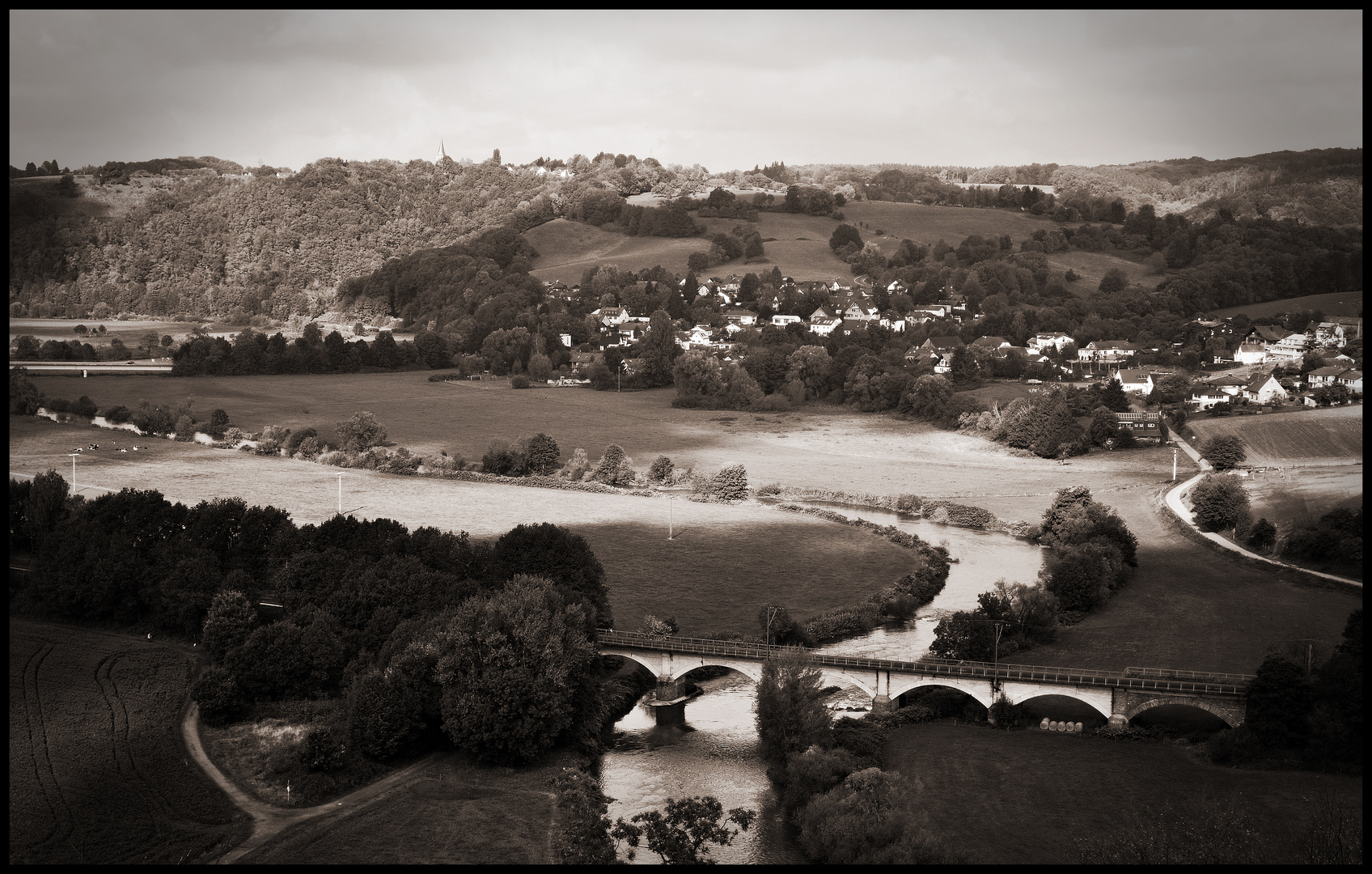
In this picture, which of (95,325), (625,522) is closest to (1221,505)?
(625,522)

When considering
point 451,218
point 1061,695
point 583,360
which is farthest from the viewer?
point 451,218

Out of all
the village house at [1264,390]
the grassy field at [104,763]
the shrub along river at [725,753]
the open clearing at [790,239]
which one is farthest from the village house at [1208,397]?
the open clearing at [790,239]

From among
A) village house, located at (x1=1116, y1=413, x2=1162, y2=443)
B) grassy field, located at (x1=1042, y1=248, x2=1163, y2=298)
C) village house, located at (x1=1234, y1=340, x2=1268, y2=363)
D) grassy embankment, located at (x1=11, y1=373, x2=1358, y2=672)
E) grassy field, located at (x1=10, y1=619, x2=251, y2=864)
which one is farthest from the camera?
grassy field, located at (x1=1042, y1=248, x2=1163, y2=298)

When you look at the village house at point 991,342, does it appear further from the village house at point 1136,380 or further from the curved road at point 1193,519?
the curved road at point 1193,519

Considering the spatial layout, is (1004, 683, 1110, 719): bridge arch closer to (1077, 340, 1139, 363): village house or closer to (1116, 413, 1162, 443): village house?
(1116, 413, 1162, 443): village house

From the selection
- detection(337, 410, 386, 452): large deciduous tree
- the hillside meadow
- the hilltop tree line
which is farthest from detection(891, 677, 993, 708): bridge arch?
the hillside meadow

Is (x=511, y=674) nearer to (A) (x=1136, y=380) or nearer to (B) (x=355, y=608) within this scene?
(B) (x=355, y=608)

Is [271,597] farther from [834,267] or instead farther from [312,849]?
[834,267]

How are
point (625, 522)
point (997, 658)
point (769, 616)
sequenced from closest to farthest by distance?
point (997, 658) → point (769, 616) → point (625, 522)
